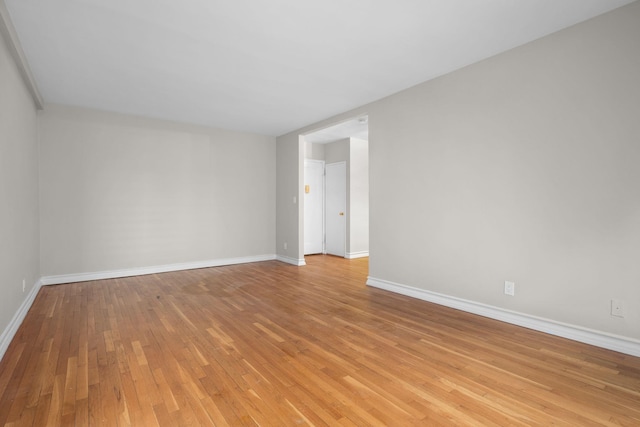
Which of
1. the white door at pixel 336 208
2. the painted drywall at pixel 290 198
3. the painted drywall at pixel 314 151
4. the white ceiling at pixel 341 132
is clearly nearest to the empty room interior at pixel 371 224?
the white ceiling at pixel 341 132

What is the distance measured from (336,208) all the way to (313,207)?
56 cm

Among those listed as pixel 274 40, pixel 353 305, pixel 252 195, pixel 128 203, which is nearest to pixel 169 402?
pixel 353 305

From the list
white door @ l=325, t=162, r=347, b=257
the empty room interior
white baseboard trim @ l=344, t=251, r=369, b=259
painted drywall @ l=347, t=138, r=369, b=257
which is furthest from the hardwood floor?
white door @ l=325, t=162, r=347, b=257

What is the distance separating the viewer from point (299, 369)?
221cm

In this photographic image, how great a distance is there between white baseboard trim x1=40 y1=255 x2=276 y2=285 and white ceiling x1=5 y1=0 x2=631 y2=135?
2637 millimetres

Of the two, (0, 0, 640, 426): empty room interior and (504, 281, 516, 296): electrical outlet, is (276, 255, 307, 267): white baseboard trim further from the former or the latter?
(504, 281, 516, 296): electrical outlet

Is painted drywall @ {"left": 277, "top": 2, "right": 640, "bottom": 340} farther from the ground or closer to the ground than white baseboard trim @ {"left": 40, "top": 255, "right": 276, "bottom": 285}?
farther from the ground

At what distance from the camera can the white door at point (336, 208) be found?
729cm

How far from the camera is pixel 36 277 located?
14.0ft

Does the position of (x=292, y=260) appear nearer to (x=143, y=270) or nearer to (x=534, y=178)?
(x=143, y=270)

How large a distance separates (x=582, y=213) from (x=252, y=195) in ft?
17.8

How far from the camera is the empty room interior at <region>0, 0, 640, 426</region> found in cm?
198

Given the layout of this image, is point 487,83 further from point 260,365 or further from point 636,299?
point 260,365

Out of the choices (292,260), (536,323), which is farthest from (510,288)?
(292,260)
